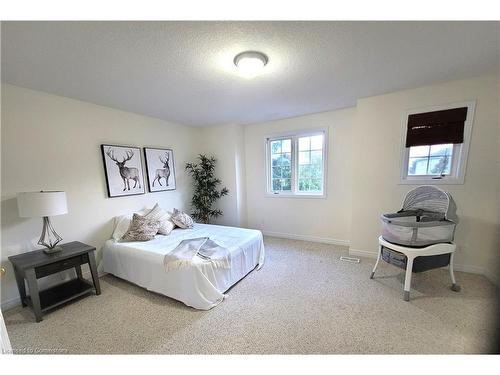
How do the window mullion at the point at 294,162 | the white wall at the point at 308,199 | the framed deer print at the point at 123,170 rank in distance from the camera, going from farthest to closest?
the window mullion at the point at 294,162 < the white wall at the point at 308,199 < the framed deer print at the point at 123,170

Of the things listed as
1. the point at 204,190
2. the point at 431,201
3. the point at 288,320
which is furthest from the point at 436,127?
the point at 204,190

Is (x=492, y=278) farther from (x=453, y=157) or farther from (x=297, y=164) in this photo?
(x=297, y=164)

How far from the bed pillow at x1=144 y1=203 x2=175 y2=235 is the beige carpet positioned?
778 millimetres

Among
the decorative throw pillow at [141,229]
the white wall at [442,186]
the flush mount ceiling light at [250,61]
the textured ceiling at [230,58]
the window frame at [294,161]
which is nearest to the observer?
the textured ceiling at [230,58]

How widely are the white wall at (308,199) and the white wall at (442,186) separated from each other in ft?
1.25

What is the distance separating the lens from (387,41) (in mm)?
1406

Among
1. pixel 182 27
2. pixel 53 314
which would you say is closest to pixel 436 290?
pixel 182 27

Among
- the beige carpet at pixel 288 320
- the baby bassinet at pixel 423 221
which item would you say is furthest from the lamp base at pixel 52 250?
the baby bassinet at pixel 423 221

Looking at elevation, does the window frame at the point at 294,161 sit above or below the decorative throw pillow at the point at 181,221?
above

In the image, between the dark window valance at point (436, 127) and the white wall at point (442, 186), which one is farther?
the dark window valance at point (436, 127)

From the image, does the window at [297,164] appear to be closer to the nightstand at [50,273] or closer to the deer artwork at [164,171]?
the deer artwork at [164,171]

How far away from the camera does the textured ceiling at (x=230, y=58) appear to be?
1257 millimetres

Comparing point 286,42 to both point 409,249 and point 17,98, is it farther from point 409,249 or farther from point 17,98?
point 17,98

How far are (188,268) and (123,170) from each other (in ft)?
6.23
